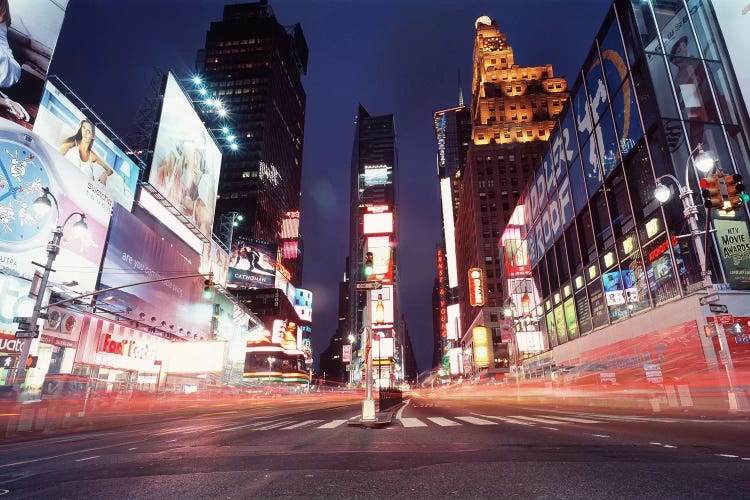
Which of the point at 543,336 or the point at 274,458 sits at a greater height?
the point at 543,336

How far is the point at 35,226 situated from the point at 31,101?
859cm

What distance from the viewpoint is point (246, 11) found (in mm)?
160875

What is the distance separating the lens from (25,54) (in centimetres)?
2792

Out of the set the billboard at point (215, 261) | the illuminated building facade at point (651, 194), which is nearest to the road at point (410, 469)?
the illuminated building facade at point (651, 194)

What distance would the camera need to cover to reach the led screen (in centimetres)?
5509

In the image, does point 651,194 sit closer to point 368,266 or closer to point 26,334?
point 368,266

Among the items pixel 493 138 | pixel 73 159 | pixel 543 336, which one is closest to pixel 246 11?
pixel 493 138

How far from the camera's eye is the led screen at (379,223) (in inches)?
2169

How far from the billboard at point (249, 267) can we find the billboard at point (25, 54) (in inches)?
2334

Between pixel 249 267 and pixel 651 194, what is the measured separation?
249 ft

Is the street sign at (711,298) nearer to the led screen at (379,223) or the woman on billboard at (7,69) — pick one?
the led screen at (379,223)

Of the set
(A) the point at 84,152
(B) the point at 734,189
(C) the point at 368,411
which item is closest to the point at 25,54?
(A) the point at 84,152

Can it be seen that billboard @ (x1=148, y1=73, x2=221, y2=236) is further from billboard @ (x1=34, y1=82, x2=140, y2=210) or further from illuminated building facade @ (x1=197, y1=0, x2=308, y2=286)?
illuminated building facade @ (x1=197, y1=0, x2=308, y2=286)

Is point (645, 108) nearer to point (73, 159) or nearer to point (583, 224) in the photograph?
point (583, 224)
